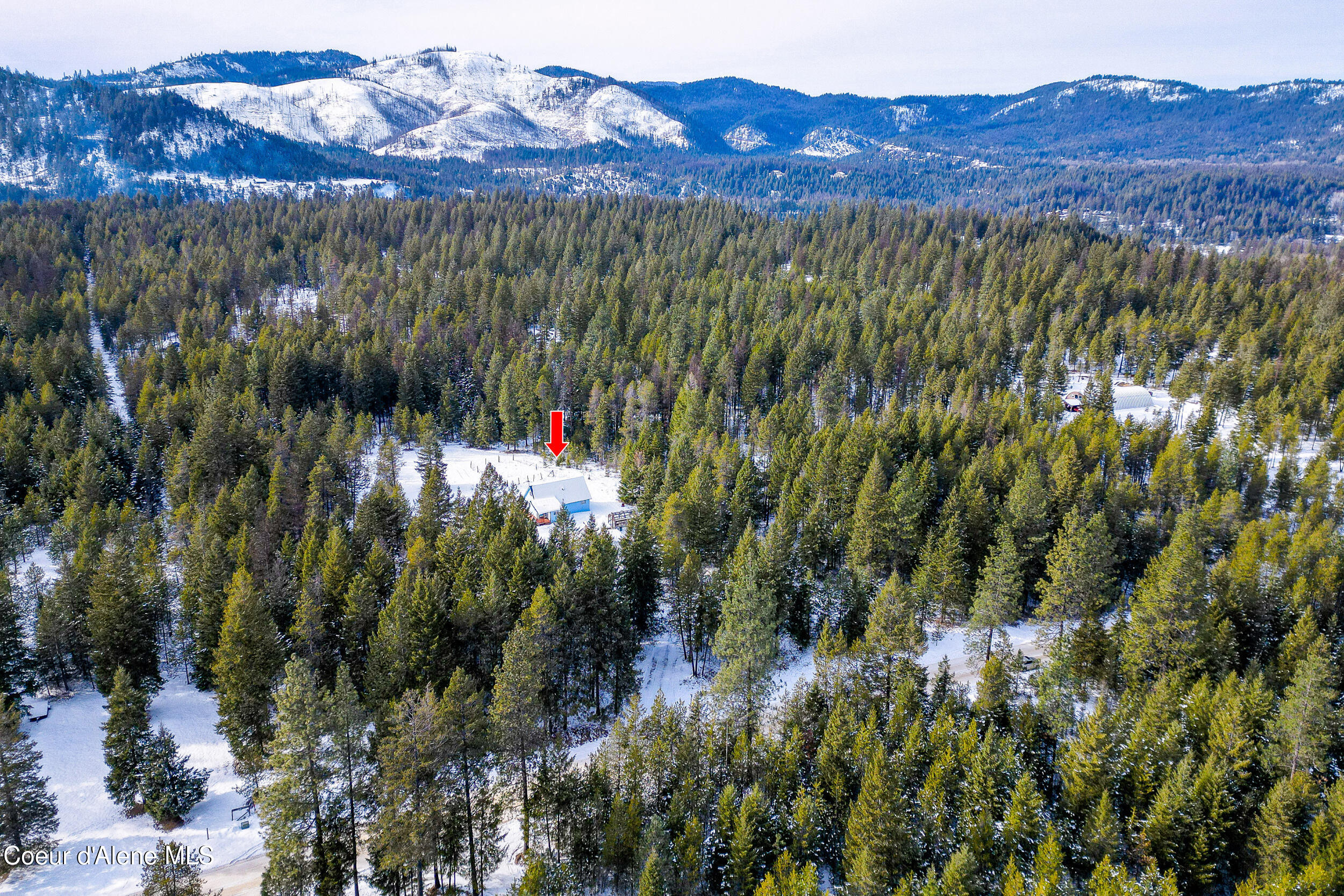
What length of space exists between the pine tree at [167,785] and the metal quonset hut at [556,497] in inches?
1294

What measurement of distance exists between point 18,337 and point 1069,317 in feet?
491

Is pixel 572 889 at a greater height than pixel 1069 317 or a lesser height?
lesser

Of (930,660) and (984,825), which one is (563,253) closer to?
(930,660)

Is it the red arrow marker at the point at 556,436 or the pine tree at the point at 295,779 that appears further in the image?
the red arrow marker at the point at 556,436

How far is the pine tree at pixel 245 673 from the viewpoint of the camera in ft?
114

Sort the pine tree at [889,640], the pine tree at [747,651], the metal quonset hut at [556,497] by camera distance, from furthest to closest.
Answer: the metal quonset hut at [556,497], the pine tree at [889,640], the pine tree at [747,651]

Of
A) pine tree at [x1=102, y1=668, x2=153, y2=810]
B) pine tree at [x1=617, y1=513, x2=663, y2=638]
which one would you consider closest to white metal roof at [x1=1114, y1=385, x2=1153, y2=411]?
pine tree at [x1=617, y1=513, x2=663, y2=638]

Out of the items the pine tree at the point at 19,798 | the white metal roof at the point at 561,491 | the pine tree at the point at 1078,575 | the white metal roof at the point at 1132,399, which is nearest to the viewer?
the pine tree at the point at 19,798

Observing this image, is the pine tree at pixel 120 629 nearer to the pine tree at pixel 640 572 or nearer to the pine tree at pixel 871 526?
the pine tree at pixel 640 572

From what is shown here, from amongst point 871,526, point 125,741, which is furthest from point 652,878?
point 871,526

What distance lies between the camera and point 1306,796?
29.4 m

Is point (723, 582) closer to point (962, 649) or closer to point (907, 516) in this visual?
point (907, 516)

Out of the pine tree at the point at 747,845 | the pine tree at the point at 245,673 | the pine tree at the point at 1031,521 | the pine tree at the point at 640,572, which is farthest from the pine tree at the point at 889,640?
A: the pine tree at the point at 245,673

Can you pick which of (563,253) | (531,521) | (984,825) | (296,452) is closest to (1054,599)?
(984,825)
